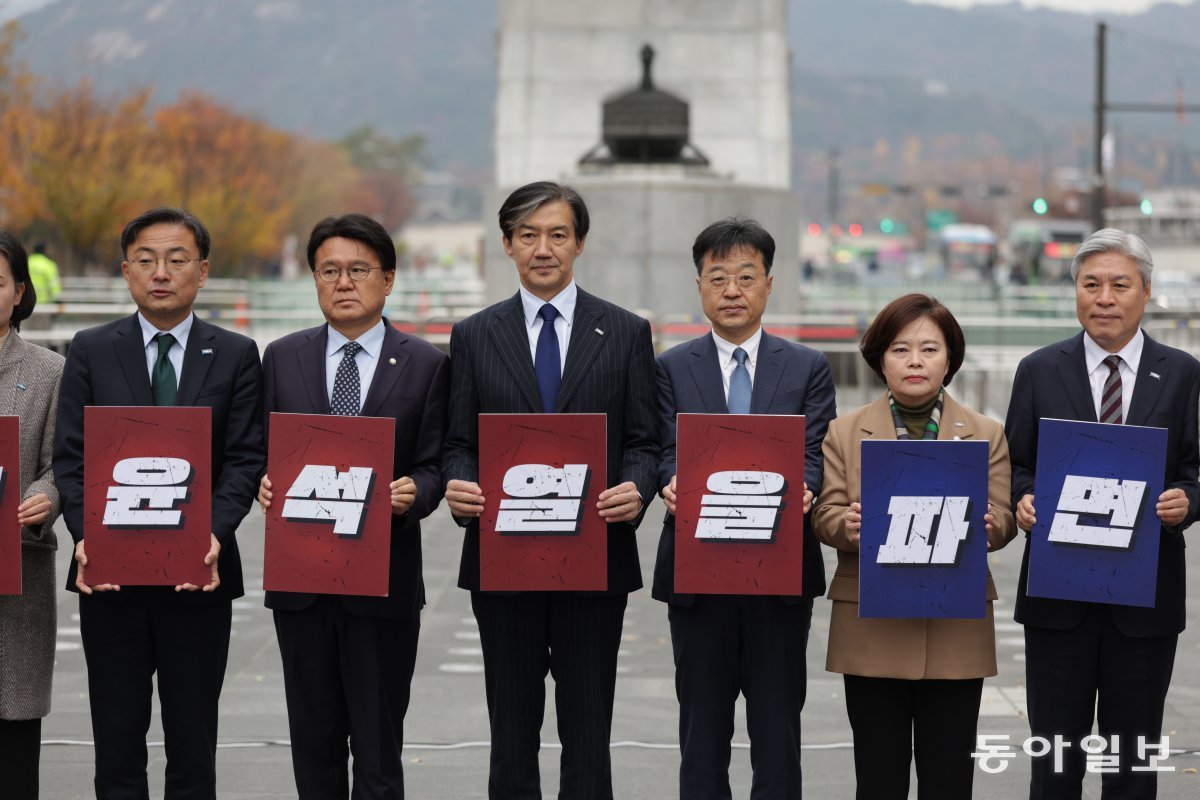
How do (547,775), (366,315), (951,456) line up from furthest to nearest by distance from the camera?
(547,775) < (366,315) < (951,456)

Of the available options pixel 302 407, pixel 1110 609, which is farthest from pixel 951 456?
pixel 302 407

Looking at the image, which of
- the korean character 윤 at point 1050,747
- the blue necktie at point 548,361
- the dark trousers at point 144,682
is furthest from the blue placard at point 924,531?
the dark trousers at point 144,682

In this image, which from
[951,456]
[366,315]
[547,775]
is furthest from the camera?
[547,775]

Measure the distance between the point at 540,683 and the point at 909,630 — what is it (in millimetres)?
1292

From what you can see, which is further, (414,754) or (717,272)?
(414,754)

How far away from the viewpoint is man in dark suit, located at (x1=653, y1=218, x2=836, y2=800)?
5.93 meters

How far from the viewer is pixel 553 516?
590 centimetres

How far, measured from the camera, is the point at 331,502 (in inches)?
232

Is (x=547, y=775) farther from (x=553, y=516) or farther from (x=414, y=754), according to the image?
(x=553, y=516)

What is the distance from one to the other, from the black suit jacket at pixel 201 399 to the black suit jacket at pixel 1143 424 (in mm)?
2669

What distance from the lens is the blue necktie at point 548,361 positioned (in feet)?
19.9

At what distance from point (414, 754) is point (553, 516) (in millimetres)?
2290

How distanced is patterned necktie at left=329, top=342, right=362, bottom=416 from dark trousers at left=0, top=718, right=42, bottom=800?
59.6 inches

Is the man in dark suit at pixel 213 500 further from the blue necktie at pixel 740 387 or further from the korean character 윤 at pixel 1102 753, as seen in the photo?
the korean character 윤 at pixel 1102 753
